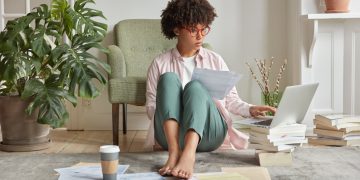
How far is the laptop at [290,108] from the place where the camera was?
207 cm

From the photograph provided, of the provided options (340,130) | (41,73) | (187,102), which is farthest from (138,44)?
(187,102)

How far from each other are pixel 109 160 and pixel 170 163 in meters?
→ 0.31

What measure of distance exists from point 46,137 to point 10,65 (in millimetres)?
590

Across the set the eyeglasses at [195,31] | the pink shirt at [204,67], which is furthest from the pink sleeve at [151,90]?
the eyeglasses at [195,31]

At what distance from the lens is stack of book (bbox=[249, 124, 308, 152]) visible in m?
2.17

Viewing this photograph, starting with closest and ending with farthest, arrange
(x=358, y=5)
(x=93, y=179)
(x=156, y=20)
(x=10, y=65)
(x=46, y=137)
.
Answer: (x=93, y=179), (x=10, y=65), (x=46, y=137), (x=358, y=5), (x=156, y=20)

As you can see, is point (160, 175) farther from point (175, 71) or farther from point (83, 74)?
point (83, 74)

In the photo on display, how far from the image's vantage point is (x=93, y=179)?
1.95 m

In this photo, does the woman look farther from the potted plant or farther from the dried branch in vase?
the dried branch in vase

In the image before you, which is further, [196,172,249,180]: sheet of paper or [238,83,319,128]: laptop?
[238,83,319,128]: laptop

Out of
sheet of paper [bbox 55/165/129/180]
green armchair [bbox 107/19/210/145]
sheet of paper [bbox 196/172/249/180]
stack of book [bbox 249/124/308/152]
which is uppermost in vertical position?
green armchair [bbox 107/19/210/145]

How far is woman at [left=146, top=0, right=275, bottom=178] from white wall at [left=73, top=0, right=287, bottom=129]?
5.85 feet

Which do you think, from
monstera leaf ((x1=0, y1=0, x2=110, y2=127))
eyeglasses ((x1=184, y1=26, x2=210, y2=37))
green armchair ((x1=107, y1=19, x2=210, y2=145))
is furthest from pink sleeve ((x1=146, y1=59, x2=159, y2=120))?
green armchair ((x1=107, y1=19, x2=210, y2=145))

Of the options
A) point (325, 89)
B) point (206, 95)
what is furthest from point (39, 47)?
point (325, 89)
